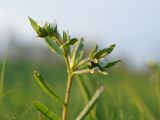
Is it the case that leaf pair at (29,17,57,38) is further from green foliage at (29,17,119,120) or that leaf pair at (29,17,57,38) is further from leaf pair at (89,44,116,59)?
leaf pair at (89,44,116,59)

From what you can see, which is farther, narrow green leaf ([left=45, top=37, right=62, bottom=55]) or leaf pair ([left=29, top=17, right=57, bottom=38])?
narrow green leaf ([left=45, top=37, right=62, bottom=55])

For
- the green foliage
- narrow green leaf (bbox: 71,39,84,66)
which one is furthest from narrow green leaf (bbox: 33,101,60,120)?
narrow green leaf (bbox: 71,39,84,66)

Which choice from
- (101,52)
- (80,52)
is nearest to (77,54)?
(80,52)

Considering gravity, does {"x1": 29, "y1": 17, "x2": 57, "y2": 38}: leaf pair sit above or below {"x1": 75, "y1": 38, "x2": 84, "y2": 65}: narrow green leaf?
above

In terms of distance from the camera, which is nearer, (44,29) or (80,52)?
(44,29)

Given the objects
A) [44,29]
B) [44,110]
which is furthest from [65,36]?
[44,110]

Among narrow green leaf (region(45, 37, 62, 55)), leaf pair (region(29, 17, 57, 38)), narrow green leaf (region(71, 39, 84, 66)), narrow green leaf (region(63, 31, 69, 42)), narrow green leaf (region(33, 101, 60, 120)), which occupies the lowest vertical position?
narrow green leaf (region(33, 101, 60, 120))

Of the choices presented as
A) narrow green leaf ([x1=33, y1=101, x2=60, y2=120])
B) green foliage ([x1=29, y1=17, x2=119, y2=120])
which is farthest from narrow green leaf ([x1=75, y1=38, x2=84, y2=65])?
narrow green leaf ([x1=33, y1=101, x2=60, y2=120])

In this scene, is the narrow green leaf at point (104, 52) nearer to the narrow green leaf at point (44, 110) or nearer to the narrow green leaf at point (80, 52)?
the narrow green leaf at point (80, 52)

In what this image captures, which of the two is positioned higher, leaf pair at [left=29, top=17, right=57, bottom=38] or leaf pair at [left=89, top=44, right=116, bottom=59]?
leaf pair at [left=29, top=17, right=57, bottom=38]

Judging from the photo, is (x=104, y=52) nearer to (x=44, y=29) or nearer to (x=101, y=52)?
(x=101, y=52)

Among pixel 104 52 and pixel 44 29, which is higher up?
pixel 44 29
